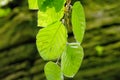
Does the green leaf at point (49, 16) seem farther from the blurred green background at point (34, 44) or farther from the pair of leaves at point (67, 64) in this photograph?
the blurred green background at point (34, 44)

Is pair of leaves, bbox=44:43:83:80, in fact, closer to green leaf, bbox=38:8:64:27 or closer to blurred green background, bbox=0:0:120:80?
green leaf, bbox=38:8:64:27

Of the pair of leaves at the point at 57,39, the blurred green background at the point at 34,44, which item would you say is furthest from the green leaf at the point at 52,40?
the blurred green background at the point at 34,44

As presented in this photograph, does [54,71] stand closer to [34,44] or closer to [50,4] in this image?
[50,4]

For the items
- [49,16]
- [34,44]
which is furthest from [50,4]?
[34,44]

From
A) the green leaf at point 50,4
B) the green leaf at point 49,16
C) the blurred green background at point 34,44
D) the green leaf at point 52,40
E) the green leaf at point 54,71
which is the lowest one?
the blurred green background at point 34,44

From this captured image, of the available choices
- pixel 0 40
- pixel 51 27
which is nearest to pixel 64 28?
pixel 51 27

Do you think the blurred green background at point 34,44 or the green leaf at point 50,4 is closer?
the green leaf at point 50,4

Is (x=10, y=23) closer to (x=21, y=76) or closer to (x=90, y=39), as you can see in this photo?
(x=21, y=76)

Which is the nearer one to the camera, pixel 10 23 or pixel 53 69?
pixel 53 69
